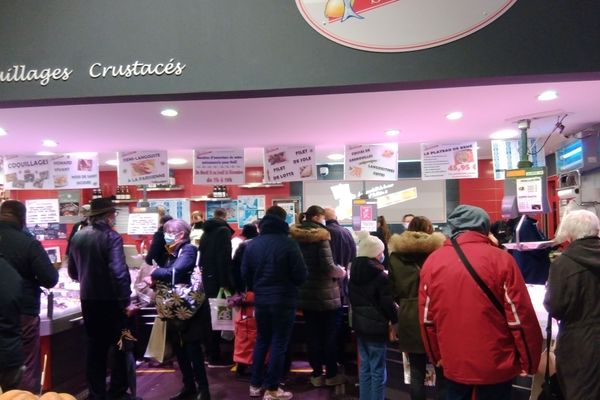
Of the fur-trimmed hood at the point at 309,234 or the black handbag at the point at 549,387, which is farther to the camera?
the fur-trimmed hood at the point at 309,234

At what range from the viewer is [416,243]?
3.52 meters

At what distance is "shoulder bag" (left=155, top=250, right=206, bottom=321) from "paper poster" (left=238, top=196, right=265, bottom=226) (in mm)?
Answer: 6123

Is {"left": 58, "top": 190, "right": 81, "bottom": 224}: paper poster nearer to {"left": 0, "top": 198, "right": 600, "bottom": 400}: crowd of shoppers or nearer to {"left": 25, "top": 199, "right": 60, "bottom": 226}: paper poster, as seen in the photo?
{"left": 25, "top": 199, "right": 60, "bottom": 226}: paper poster

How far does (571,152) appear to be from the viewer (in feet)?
20.4

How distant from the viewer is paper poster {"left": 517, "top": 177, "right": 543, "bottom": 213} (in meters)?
4.70

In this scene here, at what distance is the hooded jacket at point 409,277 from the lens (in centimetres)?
345

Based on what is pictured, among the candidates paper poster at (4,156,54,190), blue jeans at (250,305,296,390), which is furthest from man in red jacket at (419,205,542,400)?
paper poster at (4,156,54,190)

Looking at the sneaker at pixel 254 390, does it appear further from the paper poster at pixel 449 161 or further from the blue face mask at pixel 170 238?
the paper poster at pixel 449 161

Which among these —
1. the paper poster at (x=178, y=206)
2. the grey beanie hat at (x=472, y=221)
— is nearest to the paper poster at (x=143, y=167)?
the paper poster at (x=178, y=206)

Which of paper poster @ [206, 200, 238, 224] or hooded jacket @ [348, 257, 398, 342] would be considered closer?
A: hooded jacket @ [348, 257, 398, 342]

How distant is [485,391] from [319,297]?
229 cm

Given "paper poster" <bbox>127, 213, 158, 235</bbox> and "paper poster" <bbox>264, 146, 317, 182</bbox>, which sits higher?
"paper poster" <bbox>264, 146, 317, 182</bbox>

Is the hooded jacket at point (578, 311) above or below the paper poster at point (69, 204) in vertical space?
below

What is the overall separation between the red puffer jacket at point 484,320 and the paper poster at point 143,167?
5453mm
